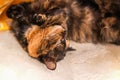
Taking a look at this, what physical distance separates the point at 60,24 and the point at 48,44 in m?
0.16

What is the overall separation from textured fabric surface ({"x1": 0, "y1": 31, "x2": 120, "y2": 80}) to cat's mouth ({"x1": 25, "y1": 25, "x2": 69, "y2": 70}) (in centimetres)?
4

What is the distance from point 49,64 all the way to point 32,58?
4.8 inches

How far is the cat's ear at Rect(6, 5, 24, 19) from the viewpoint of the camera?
1618 millimetres

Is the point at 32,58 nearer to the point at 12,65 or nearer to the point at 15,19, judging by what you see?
the point at 12,65

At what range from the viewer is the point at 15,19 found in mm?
1620

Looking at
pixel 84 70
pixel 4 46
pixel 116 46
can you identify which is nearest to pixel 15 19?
pixel 4 46

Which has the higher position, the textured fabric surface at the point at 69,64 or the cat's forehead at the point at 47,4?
the cat's forehead at the point at 47,4

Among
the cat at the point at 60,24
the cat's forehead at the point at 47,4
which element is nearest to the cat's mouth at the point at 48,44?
the cat at the point at 60,24

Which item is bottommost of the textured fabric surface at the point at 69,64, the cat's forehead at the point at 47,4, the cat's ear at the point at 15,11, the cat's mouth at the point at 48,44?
the textured fabric surface at the point at 69,64

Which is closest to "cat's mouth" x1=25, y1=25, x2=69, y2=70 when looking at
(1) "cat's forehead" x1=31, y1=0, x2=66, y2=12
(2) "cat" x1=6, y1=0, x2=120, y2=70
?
(2) "cat" x1=6, y1=0, x2=120, y2=70

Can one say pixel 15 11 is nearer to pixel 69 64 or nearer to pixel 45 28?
pixel 45 28

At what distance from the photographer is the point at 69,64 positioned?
1470 millimetres

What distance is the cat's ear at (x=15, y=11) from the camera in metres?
1.62

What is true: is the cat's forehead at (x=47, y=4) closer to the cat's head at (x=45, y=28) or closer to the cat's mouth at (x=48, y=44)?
the cat's head at (x=45, y=28)
